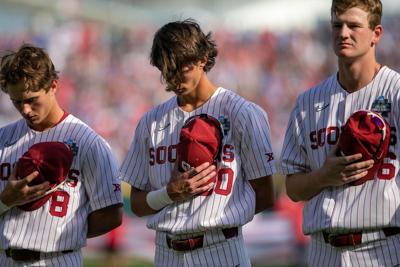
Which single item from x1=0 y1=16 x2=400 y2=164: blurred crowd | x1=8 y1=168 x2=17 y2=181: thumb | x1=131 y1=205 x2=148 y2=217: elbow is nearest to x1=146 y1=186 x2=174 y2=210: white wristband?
x1=131 y1=205 x2=148 y2=217: elbow

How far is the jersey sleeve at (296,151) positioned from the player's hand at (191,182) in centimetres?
40

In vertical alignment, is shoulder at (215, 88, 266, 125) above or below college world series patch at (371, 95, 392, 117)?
below

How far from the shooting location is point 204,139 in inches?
177

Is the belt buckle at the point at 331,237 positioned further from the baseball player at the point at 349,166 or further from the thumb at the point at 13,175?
the thumb at the point at 13,175

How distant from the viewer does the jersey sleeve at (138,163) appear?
194 inches

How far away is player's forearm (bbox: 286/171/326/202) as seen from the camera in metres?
4.31

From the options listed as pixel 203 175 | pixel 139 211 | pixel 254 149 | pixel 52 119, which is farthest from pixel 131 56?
pixel 203 175

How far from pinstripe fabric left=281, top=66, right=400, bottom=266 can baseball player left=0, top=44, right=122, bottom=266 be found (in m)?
1.05

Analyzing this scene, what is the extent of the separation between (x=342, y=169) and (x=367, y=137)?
0.20 m

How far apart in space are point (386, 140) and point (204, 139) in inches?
36.7

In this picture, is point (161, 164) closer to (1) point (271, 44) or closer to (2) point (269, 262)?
(2) point (269, 262)

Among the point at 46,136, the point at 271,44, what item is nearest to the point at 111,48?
the point at 271,44

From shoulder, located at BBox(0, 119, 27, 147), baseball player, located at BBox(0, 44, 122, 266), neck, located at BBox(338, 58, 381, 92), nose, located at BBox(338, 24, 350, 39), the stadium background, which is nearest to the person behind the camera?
nose, located at BBox(338, 24, 350, 39)

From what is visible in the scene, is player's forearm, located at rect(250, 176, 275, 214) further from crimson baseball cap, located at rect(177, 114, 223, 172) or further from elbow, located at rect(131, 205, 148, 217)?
elbow, located at rect(131, 205, 148, 217)
